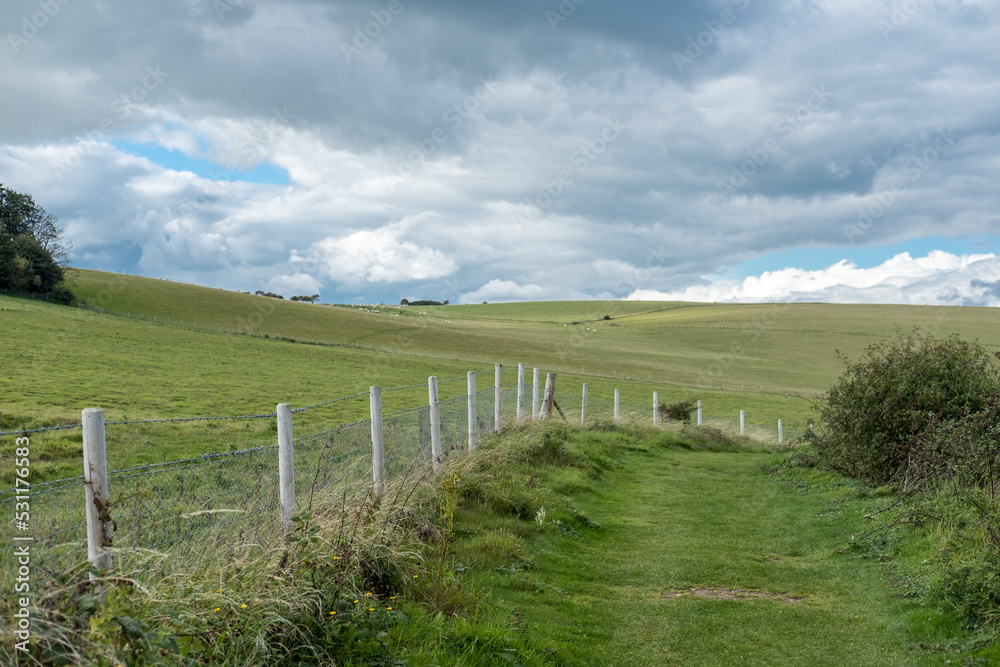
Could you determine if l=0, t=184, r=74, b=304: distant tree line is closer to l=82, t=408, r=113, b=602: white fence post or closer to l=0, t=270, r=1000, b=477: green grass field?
l=0, t=270, r=1000, b=477: green grass field

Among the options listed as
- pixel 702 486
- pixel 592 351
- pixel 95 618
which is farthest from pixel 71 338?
pixel 592 351

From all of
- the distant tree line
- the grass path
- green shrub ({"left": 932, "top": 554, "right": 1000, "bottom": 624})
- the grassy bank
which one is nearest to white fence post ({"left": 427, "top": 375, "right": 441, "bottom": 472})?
the grassy bank

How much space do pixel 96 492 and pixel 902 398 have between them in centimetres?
1257

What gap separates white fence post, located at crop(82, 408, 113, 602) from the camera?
159 inches

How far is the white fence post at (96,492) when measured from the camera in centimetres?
405

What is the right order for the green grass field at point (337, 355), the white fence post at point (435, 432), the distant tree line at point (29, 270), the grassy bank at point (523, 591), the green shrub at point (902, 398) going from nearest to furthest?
the grassy bank at point (523, 591)
the white fence post at point (435, 432)
the green shrub at point (902, 398)
the green grass field at point (337, 355)
the distant tree line at point (29, 270)

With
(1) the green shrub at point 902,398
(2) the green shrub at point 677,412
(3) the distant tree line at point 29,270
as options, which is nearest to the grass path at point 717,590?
(1) the green shrub at point 902,398

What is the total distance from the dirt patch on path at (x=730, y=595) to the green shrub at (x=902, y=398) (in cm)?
504

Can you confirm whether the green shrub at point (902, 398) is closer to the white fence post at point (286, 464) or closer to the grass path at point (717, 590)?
the grass path at point (717, 590)

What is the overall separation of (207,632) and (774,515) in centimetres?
974

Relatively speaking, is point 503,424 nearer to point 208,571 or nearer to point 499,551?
point 499,551

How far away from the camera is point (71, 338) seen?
134ft

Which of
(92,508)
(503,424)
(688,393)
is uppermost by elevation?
Answer: (92,508)

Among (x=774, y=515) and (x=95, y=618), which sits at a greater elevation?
(x=95, y=618)
